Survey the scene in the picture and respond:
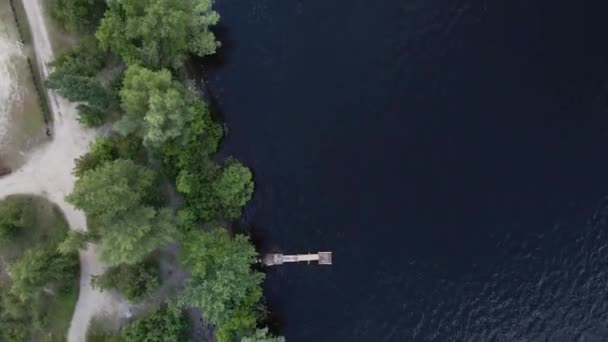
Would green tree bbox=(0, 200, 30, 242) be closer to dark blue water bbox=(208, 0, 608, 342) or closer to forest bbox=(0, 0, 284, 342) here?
forest bbox=(0, 0, 284, 342)

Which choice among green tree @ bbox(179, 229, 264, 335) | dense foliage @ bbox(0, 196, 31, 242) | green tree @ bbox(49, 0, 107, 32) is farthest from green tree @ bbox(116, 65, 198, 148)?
dense foliage @ bbox(0, 196, 31, 242)

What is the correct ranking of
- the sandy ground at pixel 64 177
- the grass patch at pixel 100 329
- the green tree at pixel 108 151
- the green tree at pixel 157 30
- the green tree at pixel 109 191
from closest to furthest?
the green tree at pixel 109 191 → the green tree at pixel 157 30 → the green tree at pixel 108 151 → the grass patch at pixel 100 329 → the sandy ground at pixel 64 177

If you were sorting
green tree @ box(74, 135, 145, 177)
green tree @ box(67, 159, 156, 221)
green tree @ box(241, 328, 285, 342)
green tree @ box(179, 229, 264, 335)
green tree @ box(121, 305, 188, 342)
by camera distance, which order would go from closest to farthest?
green tree @ box(67, 159, 156, 221)
green tree @ box(179, 229, 264, 335)
green tree @ box(241, 328, 285, 342)
green tree @ box(121, 305, 188, 342)
green tree @ box(74, 135, 145, 177)

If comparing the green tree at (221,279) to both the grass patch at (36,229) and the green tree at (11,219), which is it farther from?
the green tree at (11,219)

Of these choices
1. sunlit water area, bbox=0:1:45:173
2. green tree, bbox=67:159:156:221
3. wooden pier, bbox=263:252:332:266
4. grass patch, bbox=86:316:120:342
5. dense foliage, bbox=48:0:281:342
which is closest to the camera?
green tree, bbox=67:159:156:221

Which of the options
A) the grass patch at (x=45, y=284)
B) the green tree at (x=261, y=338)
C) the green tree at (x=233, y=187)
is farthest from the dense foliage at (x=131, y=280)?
the green tree at (x=261, y=338)

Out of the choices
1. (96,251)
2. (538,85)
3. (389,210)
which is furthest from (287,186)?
(538,85)

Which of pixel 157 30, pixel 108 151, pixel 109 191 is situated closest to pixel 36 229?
pixel 108 151
